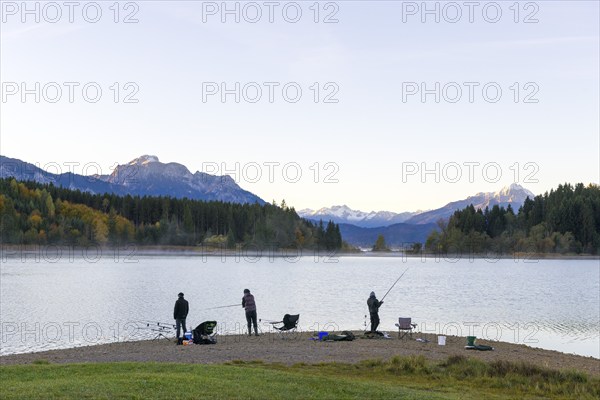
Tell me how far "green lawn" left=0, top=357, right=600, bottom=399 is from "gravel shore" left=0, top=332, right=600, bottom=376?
6.70 feet

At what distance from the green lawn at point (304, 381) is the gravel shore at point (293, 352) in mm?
2043

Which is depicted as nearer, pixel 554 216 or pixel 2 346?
pixel 2 346

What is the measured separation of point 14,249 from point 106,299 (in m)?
131

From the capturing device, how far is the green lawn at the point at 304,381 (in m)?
15.3

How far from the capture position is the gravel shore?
931 inches

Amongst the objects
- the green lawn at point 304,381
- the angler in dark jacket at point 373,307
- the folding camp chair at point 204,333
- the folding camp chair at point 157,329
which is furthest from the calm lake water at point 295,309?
the green lawn at point 304,381

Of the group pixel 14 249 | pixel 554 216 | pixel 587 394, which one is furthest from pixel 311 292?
pixel 554 216

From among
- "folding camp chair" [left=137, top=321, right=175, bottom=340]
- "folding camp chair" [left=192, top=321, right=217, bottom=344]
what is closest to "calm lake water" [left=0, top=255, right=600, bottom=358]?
"folding camp chair" [left=137, top=321, right=175, bottom=340]

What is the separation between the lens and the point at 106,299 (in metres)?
57.5

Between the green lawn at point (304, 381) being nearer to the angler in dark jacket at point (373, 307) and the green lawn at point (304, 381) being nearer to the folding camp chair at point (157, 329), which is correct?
the angler in dark jacket at point (373, 307)

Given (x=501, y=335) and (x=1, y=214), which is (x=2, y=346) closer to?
(x=501, y=335)

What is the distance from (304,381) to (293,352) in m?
7.72

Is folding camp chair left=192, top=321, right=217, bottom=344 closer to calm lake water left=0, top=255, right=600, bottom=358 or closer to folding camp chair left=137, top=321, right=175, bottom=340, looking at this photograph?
folding camp chair left=137, top=321, right=175, bottom=340

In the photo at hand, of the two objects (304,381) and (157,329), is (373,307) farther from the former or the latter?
(304,381)
